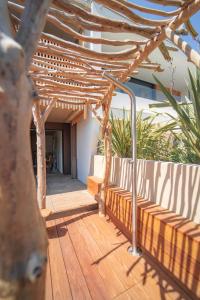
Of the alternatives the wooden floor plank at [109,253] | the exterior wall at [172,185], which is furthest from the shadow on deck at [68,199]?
the exterior wall at [172,185]

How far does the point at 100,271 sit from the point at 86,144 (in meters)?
Result: 4.37

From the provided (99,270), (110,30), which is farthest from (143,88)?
(99,270)

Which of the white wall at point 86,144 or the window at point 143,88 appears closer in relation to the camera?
the white wall at point 86,144

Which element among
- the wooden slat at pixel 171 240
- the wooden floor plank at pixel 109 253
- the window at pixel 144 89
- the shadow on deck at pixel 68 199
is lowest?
the wooden floor plank at pixel 109 253

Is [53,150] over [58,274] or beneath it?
over

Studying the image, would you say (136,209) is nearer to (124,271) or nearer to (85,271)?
(124,271)

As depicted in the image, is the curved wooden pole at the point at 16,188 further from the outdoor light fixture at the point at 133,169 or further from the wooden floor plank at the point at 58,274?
the outdoor light fixture at the point at 133,169

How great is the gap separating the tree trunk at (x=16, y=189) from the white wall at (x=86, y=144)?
4.91 meters

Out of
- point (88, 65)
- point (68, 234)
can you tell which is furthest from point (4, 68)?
point (68, 234)

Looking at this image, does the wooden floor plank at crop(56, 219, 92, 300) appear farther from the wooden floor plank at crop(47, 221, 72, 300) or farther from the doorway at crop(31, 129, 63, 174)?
the doorway at crop(31, 129, 63, 174)

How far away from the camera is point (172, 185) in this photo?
6.91 ft

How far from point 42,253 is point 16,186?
0.26 meters

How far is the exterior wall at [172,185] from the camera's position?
180 centimetres

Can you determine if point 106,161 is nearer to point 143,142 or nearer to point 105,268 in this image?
point 143,142
